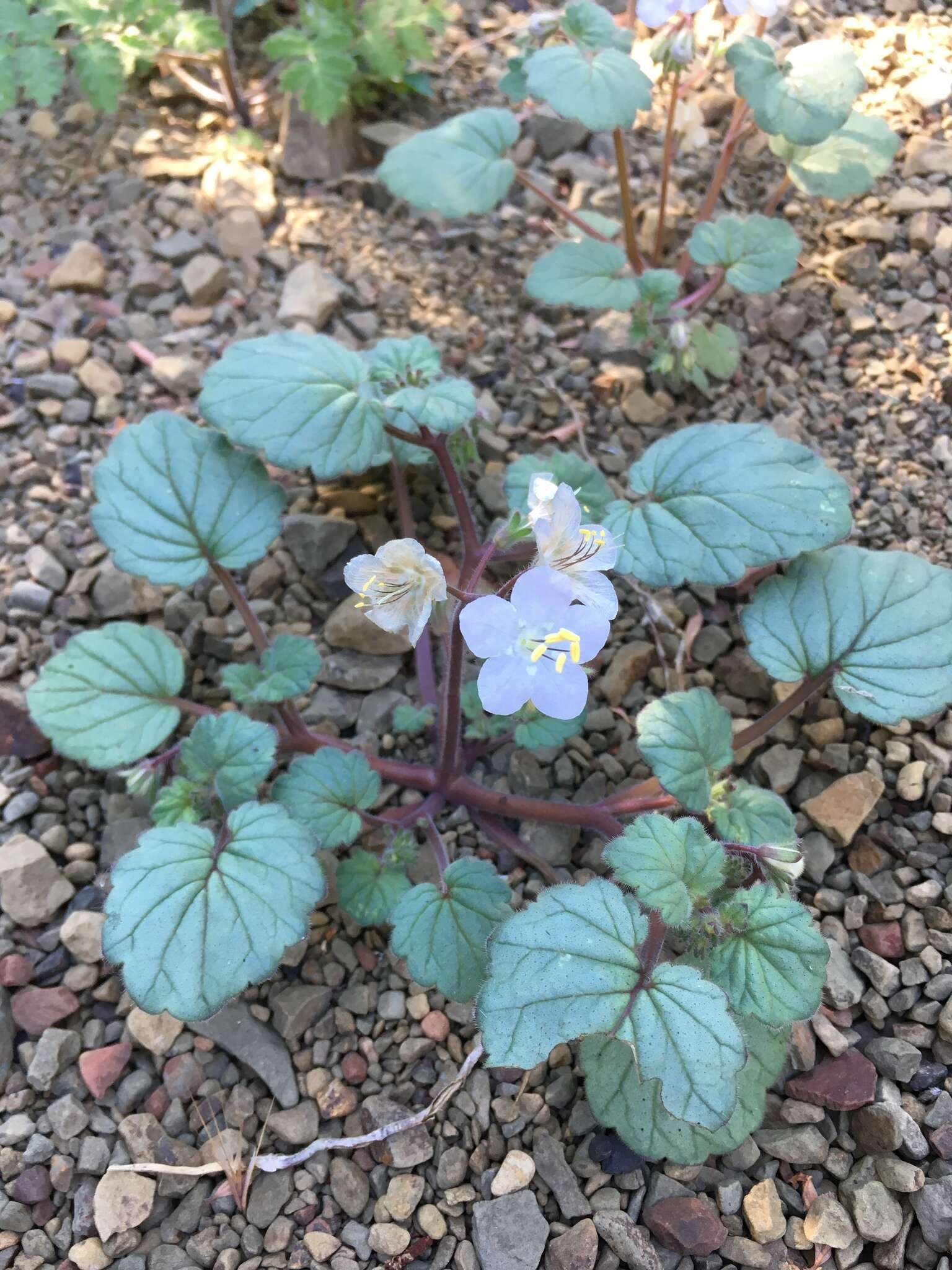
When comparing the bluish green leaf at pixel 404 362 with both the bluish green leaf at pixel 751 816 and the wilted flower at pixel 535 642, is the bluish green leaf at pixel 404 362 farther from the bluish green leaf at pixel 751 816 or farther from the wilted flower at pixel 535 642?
the bluish green leaf at pixel 751 816

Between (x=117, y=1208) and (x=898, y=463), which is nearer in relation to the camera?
(x=117, y=1208)

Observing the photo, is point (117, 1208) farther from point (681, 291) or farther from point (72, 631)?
point (681, 291)

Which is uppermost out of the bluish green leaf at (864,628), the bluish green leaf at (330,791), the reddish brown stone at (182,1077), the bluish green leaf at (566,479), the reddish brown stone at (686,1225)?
the bluish green leaf at (566,479)

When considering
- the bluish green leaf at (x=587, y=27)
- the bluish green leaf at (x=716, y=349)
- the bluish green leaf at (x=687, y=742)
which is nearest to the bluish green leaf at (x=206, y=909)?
the bluish green leaf at (x=687, y=742)

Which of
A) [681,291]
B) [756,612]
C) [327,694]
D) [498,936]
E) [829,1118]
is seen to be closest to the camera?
[498,936]

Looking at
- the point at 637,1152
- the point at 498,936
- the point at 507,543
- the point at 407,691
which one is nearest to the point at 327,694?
the point at 407,691

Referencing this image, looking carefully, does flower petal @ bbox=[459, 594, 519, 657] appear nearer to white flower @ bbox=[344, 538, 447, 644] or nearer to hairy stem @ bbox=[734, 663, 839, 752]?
white flower @ bbox=[344, 538, 447, 644]

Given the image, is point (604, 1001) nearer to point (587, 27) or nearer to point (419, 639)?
point (419, 639)

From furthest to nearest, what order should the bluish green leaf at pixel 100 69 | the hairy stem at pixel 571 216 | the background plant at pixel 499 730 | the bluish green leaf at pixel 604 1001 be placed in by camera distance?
the bluish green leaf at pixel 100 69 < the hairy stem at pixel 571 216 < the background plant at pixel 499 730 < the bluish green leaf at pixel 604 1001
